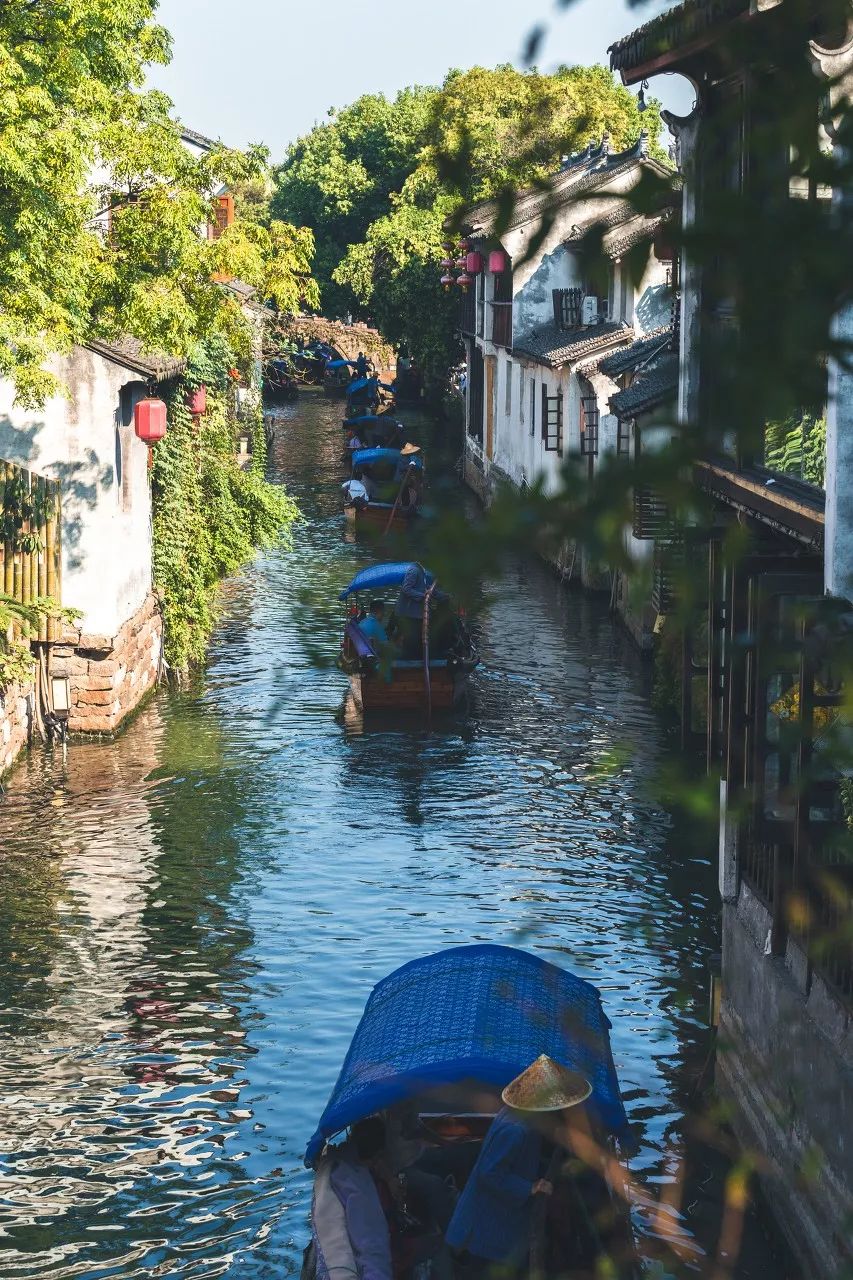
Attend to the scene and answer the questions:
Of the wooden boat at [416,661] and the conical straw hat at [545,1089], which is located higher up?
the wooden boat at [416,661]

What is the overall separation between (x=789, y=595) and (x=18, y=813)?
435 inches

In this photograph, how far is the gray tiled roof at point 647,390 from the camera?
22031mm

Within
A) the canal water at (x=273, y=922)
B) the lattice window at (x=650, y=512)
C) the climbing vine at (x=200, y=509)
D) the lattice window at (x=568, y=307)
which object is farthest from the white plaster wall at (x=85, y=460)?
the lattice window at (x=568, y=307)

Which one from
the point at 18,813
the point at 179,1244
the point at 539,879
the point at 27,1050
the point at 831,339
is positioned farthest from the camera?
the point at 18,813

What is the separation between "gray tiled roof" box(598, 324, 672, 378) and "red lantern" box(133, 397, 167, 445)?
325 inches

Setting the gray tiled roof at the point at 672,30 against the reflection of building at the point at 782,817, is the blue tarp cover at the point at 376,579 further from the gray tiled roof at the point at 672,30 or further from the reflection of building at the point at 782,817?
the gray tiled roof at the point at 672,30

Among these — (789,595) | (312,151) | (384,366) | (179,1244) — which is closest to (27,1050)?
(179,1244)

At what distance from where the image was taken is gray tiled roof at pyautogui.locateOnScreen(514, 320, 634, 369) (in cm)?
3219

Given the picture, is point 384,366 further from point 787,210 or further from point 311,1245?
point 787,210

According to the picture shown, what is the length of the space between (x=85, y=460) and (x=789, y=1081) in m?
→ 14.4

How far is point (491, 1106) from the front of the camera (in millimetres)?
9531

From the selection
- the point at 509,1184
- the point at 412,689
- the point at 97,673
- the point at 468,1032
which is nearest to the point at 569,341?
the point at 412,689

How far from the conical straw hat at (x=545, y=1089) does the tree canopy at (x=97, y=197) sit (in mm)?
10113

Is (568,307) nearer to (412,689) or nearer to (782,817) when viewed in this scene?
(412,689)
